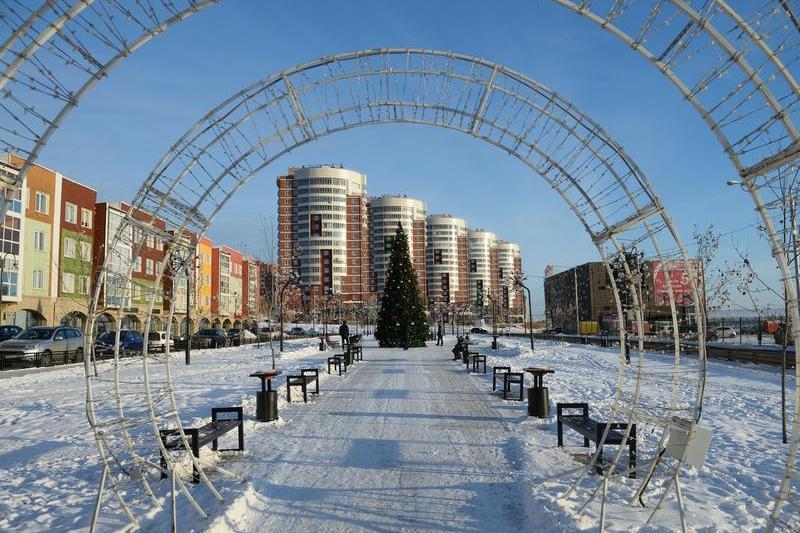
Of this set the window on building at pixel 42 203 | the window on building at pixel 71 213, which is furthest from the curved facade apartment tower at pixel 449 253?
the window on building at pixel 42 203

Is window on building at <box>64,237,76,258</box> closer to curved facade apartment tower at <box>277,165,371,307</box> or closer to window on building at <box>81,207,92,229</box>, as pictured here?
window on building at <box>81,207,92,229</box>

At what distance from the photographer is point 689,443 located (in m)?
4.77

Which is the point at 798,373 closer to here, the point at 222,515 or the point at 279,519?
the point at 279,519

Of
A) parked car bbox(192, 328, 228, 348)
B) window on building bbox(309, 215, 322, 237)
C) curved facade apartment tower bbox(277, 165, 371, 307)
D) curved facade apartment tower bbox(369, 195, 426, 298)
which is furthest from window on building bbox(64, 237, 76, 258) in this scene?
curved facade apartment tower bbox(369, 195, 426, 298)

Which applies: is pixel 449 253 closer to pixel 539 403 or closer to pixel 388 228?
pixel 388 228

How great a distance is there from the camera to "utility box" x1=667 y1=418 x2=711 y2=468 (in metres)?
4.71

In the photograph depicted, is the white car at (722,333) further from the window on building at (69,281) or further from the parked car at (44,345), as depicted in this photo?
the window on building at (69,281)

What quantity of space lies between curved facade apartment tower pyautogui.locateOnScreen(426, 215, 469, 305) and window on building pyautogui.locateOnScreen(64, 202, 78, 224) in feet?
405

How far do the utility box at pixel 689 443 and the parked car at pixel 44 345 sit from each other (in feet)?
78.4

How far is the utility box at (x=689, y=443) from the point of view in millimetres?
4711

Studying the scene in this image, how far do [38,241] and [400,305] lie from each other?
78.5ft

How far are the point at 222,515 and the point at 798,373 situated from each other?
4.88m

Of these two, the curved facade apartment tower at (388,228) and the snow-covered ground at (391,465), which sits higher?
the curved facade apartment tower at (388,228)

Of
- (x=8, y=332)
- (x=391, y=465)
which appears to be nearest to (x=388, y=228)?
(x=8, y=332)
